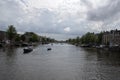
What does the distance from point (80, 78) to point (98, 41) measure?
5904 inches

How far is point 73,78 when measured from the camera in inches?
1268

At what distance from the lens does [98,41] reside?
179375 mm

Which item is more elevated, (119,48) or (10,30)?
(10,30)

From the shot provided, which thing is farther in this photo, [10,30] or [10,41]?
[10,41]

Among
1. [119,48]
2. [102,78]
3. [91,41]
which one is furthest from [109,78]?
[91,41]

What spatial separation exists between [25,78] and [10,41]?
13949 cm

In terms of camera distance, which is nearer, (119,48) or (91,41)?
(119,48)

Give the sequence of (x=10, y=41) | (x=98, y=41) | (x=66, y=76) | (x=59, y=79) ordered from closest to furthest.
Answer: (x=59, y=79) → (x=66, y=76) → (x=10, y=41) → (x=98, y=41)

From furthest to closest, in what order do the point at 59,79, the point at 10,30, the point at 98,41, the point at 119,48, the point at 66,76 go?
the point at 98,41, the point at 10,30, the point at 119,48, the point at 66,76, the point at 59,79

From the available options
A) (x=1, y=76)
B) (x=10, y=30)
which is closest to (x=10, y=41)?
(x=10, y=30)

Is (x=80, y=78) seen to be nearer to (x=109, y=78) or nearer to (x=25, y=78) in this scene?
(x=109, y=78)

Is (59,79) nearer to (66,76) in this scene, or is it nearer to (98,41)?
(66,76)

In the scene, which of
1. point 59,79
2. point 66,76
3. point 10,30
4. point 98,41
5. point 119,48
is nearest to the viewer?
point 59,79

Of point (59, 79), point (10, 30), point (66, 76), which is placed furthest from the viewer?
point (10, 30)
